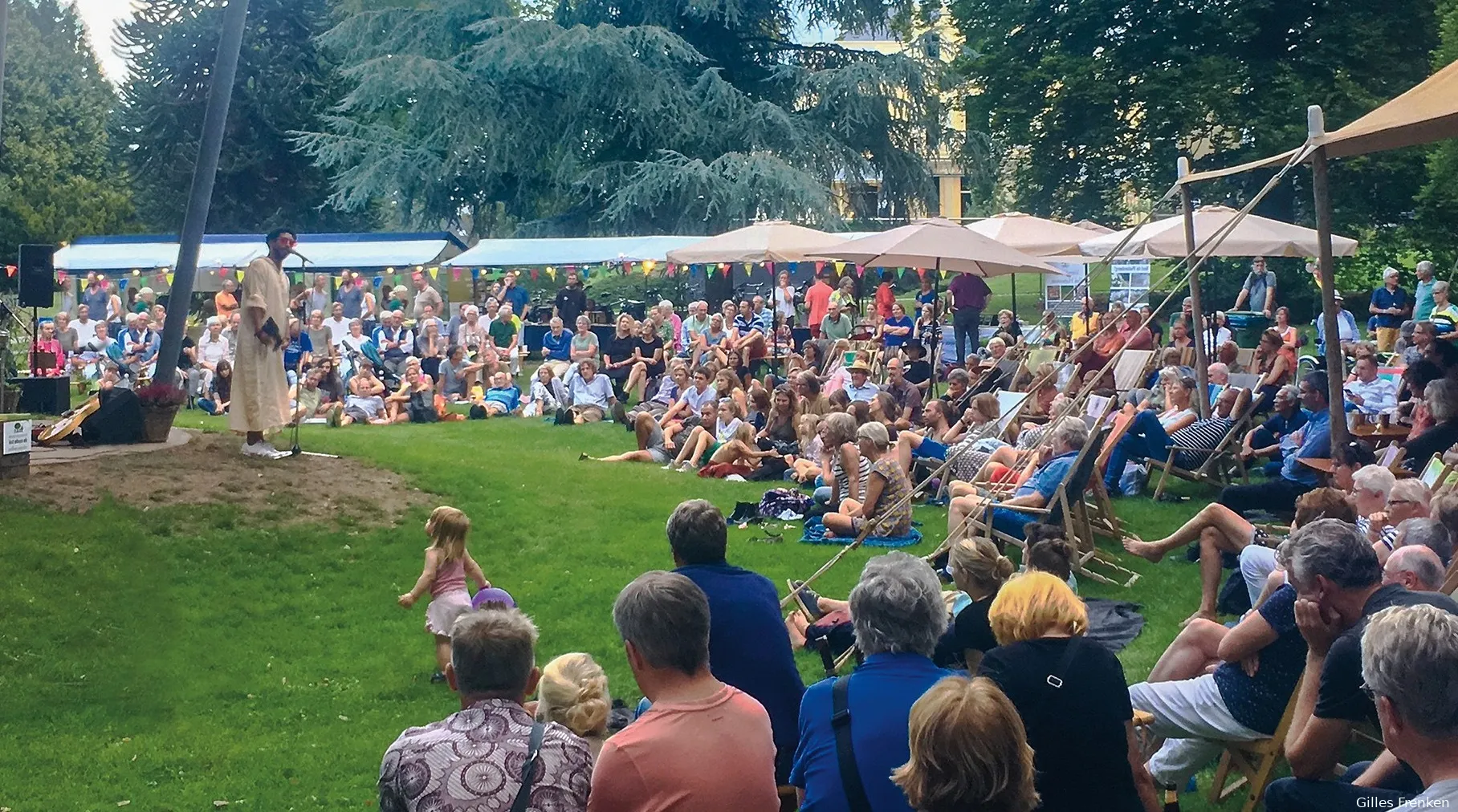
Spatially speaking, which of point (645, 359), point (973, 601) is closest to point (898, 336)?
point (645, 359)

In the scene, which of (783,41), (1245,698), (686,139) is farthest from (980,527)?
(783,41)

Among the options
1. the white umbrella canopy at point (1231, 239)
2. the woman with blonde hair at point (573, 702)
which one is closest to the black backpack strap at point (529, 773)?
the woman with blonde hair at point (573, 702)

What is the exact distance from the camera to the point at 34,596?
8.80 m

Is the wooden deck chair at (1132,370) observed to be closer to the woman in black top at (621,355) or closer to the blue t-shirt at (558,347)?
the woman in black top at (621,355)

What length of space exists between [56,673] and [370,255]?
86.8 feet

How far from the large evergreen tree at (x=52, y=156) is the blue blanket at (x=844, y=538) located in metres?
37.3

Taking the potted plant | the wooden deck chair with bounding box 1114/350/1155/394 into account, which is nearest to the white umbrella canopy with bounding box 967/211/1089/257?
the wooden deck chair with bounding box 1114/350/1155/394

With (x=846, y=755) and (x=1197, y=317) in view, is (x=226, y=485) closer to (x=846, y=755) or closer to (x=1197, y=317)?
(x=1197, y=317)

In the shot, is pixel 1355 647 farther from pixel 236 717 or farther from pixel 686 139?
pixel 686 139

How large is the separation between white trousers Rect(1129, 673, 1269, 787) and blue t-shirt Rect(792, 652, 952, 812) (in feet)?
5.35

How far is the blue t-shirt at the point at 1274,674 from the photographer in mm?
5043

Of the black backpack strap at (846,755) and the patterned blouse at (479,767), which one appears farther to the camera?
the black backpack strap at (846,755)

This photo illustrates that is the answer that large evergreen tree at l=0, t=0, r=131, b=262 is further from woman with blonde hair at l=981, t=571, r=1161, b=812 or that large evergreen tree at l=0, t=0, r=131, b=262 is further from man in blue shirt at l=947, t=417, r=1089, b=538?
woman with blonde hair at l=981, t=571, r=1161, b=812

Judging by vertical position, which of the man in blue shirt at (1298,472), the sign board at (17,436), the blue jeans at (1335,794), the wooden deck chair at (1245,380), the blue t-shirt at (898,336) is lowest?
the blue jeans at (1335,794)
